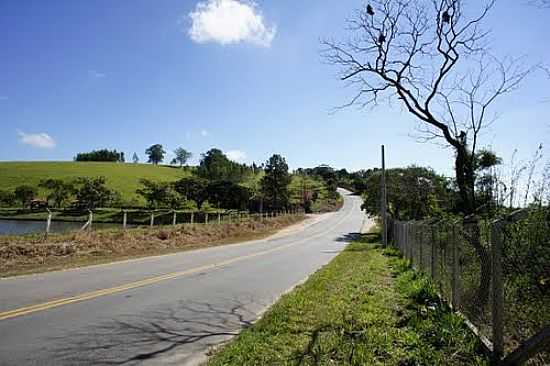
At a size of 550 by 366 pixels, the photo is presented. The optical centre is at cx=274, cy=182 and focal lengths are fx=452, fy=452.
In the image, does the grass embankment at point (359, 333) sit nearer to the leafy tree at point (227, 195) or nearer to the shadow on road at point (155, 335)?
the shadow on road at point (155, 335)

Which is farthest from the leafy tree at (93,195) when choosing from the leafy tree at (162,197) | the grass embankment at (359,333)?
the grass embankment at (359,333)

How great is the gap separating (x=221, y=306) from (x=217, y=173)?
93.3 metres

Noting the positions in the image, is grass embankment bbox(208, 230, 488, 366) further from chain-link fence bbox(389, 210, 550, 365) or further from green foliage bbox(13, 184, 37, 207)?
green foliage bbox(13, 184, 37, 207)

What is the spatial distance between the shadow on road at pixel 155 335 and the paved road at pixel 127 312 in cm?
1

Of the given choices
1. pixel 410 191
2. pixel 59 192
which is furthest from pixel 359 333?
pixel 59 192

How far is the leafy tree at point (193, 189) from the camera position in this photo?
3214 inches

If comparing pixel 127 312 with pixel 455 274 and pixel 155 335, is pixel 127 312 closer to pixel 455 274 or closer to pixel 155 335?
pixel 155 335

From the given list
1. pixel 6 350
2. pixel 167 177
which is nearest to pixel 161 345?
pixel 6 350

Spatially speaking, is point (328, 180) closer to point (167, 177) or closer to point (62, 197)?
point (167, 177)

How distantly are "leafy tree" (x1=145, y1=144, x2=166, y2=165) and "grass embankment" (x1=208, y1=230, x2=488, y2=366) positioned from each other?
184 m

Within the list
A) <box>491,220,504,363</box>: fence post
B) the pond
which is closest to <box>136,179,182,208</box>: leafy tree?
the pond

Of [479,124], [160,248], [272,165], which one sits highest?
[272,165]

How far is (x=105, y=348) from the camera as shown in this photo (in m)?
6.25

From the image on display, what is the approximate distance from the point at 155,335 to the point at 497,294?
16.3 ft
